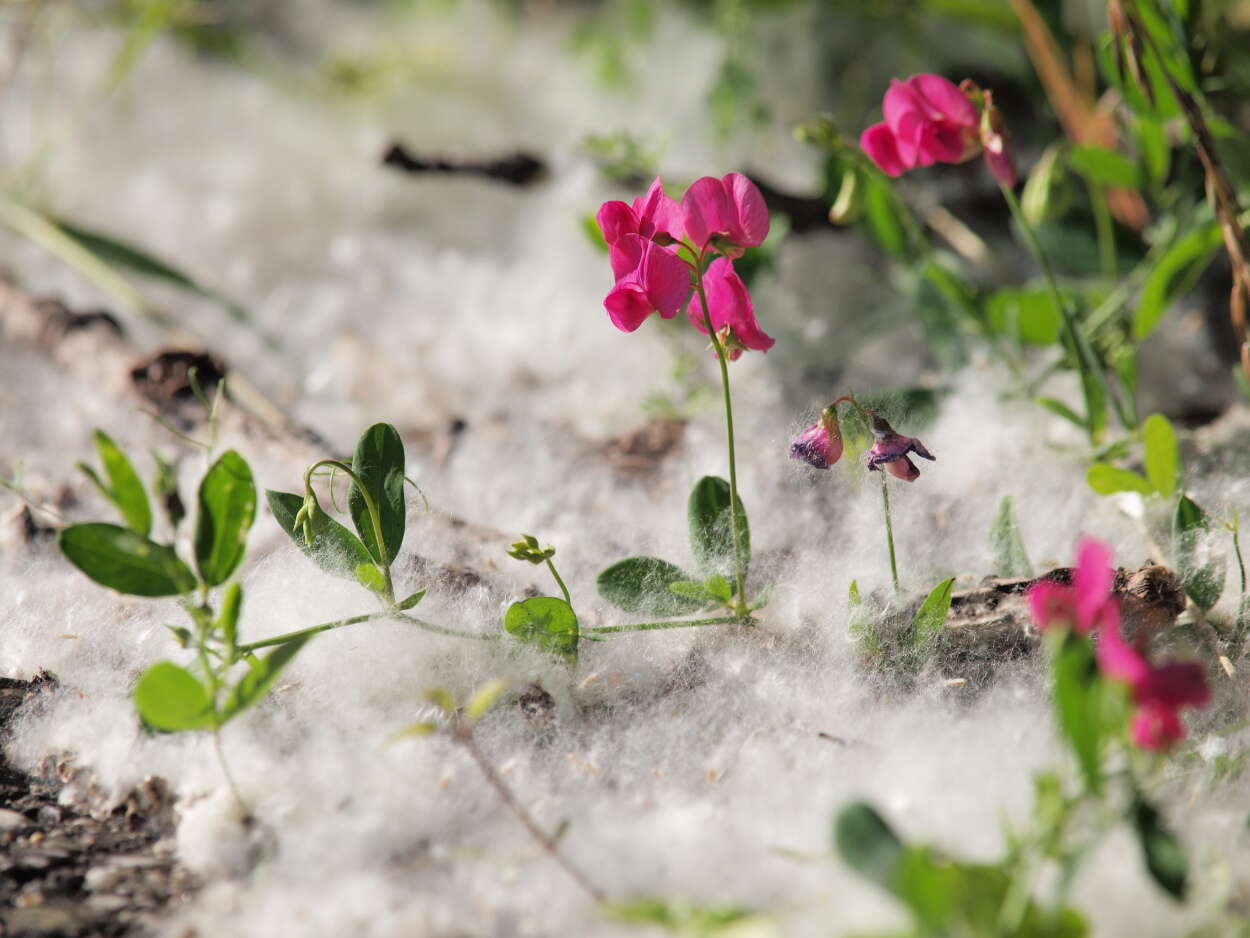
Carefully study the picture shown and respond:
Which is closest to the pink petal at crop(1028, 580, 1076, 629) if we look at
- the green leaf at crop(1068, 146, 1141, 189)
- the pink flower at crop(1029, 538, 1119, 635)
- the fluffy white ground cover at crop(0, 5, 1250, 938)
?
the pink flower at crop(1029, 538, 1119, 635)

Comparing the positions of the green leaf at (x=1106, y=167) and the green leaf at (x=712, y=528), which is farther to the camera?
the green leaf at (x=1106, y=167)

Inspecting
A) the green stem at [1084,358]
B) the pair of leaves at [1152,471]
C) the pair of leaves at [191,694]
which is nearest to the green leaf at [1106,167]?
the green stem at [1084,358]

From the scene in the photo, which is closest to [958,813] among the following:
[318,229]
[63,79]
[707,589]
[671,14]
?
[707,589]

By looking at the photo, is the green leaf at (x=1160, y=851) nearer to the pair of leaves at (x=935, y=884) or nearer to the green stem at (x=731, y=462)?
the pair of leaves at (x=935, y=884)

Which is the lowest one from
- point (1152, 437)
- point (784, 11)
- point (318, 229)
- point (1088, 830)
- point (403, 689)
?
point (1088, 830)

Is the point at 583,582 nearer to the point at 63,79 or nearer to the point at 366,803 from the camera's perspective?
the point at 366,803

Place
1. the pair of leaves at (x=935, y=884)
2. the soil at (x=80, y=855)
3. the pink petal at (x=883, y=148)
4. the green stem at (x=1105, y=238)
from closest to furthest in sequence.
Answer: the pair of leaves at (x=935, y=884) < the soil at (x=80, y=855) < the pink petal at (x=883, y=148) < the green stem at (x=1105, y=238)
